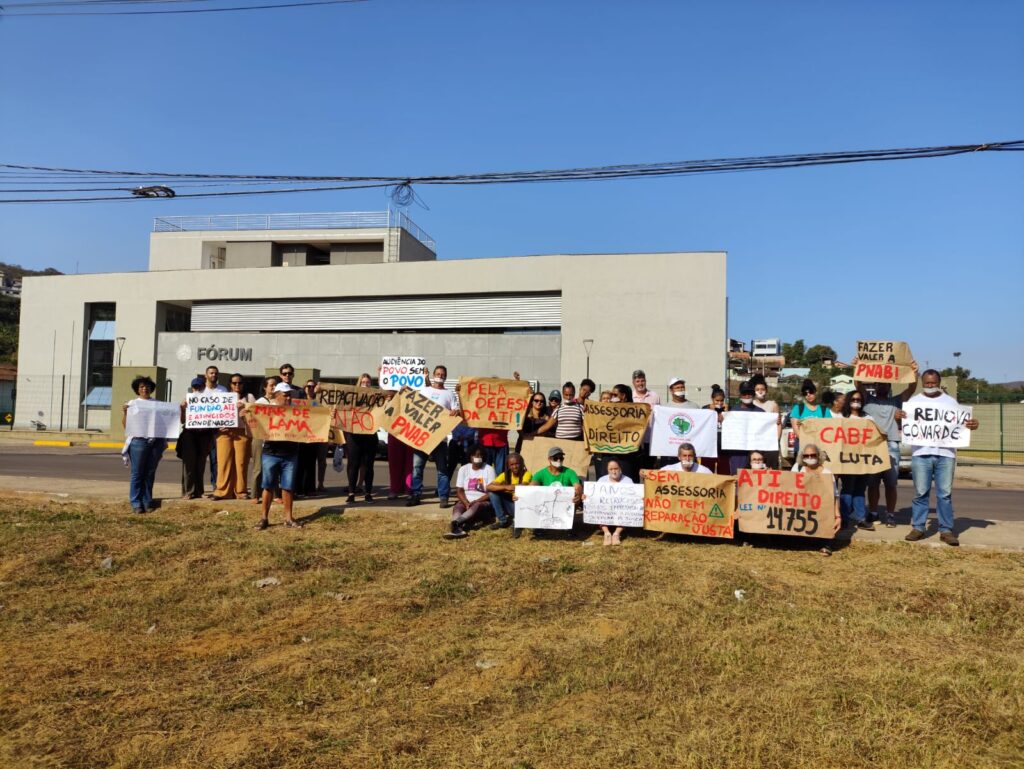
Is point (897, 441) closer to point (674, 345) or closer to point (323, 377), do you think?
point (674, 345)

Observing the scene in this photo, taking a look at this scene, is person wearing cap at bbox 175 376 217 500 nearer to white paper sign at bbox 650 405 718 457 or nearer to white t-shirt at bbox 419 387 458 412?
white t-shirt at bbox 419 387 458 412

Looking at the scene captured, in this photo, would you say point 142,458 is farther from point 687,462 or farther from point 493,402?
point 687,462

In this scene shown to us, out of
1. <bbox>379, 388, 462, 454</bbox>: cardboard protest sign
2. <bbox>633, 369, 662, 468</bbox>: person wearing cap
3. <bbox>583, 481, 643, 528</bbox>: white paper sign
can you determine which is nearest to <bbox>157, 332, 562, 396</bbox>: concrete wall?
<bbox>379, 388, 462, 454</bbox>: cardboard protest sign

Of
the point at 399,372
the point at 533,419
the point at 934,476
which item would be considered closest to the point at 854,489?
the point at 934,476

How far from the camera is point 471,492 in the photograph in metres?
9.55

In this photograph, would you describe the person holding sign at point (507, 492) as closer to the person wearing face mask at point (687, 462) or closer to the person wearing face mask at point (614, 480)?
the person wearing face mask at point (614, 480)

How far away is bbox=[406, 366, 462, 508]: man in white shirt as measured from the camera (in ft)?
34.9

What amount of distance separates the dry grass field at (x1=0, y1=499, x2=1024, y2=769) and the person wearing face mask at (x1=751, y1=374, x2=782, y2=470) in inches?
63.1

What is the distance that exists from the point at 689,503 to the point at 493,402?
10.4 ft

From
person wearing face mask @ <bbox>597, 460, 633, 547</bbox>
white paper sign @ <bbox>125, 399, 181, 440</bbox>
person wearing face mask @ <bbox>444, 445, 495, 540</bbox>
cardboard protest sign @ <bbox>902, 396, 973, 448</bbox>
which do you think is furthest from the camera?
white paper sign @ <bbox>125, 399, 181, 440</bbox>

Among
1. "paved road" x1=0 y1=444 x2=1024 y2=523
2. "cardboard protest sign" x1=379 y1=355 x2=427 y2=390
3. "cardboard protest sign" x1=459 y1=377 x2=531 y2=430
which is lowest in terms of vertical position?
"paved road" x1=0 y1=444 x2=1024 y2=523

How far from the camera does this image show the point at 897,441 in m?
9.74

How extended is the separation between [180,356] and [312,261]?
8.89 m

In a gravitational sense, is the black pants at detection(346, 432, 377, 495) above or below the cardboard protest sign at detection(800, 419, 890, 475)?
below
